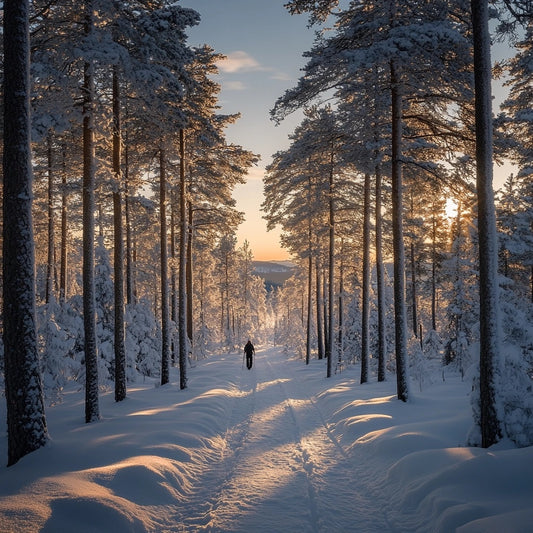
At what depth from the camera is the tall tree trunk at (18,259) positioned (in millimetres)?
6562

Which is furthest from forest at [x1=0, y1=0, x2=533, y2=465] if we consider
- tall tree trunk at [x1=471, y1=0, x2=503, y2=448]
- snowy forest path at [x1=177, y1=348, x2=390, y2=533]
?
snowy forest path at [x1=177, y1=348, x2=390, y2=533]

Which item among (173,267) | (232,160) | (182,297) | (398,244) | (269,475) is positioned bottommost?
(269,475)

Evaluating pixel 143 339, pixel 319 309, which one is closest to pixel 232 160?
pixel 143 339

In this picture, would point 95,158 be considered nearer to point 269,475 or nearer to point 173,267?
point 269,475

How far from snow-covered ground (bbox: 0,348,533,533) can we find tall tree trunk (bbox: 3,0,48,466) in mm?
651

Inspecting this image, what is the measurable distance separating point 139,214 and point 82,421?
14.4m

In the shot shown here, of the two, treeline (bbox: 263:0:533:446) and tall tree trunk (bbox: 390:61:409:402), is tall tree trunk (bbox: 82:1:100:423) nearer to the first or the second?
treeline (bbox: 263:0:533:446)

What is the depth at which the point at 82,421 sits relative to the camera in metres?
10.0

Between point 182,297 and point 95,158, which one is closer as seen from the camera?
point 95,158

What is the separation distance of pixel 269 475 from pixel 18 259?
6269 mm

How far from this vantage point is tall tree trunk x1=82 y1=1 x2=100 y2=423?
389 inches

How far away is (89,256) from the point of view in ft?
33.1

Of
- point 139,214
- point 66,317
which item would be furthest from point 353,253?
point 66,317

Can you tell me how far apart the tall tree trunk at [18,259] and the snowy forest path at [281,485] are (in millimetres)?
3423
